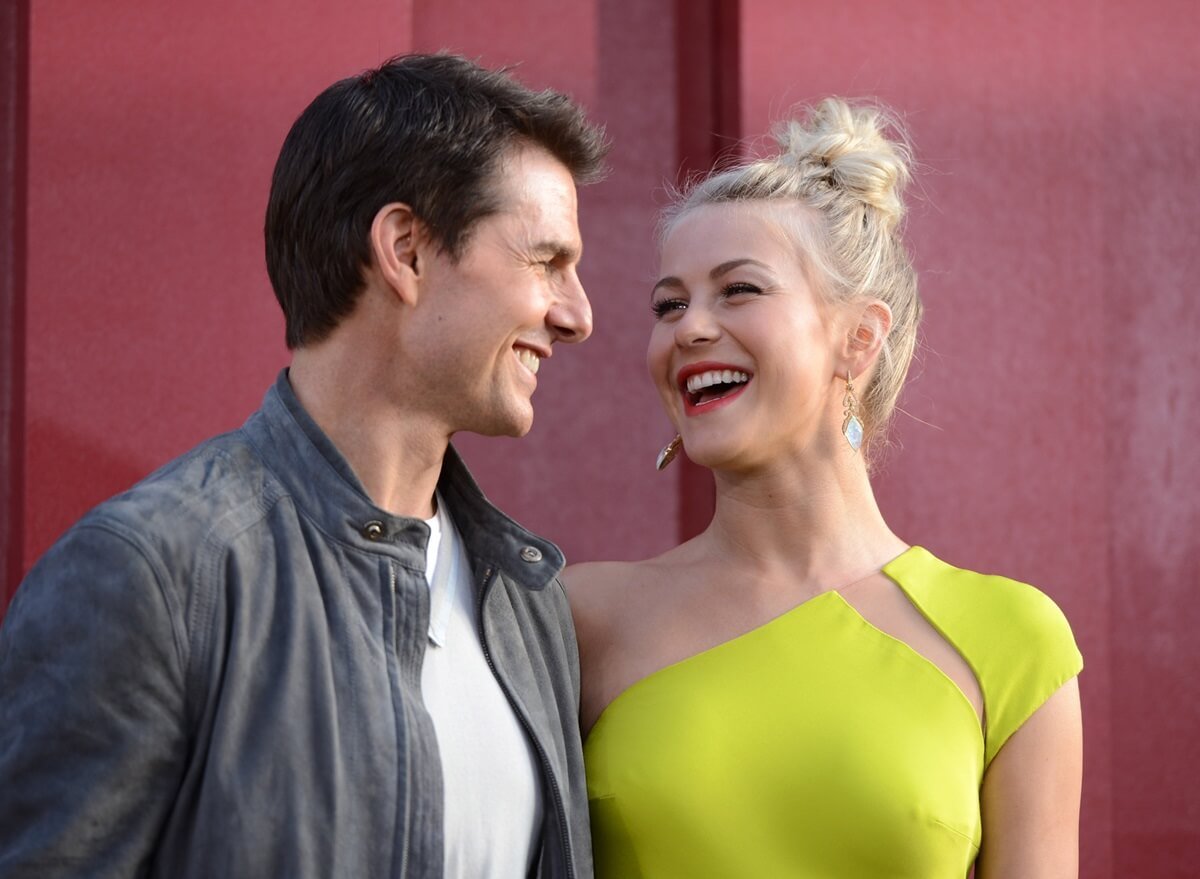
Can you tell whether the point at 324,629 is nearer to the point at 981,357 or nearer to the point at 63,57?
the point at 63,57

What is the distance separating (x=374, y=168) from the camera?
1745 mm

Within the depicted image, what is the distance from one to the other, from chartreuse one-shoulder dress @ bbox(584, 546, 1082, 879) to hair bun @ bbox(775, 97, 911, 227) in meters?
0.65

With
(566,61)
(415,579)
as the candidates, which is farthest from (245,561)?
(566,61)

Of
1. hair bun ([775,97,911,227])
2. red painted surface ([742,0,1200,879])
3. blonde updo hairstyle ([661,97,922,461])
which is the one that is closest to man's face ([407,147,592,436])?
blonde updo hairstyle ([661,97,922,461])

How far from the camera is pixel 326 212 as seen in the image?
1762 millimetres

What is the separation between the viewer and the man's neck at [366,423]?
1.72 m

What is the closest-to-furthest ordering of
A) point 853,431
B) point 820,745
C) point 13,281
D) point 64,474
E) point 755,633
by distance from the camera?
point 820,745 < point 755,633 < point 853,431 < point 64,474 < point 13,281

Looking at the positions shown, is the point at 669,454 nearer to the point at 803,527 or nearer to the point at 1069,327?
the point at 803,527

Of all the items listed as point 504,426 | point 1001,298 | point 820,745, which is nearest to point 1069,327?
point 1001,298

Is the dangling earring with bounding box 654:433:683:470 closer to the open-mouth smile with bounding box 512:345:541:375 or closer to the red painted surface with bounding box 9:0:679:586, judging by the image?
the open-mouth smile with bounding box 512:345:541:375

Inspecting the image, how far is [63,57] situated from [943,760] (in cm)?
196

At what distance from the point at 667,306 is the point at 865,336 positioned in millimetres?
317

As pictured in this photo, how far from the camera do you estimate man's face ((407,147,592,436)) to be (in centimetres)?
175

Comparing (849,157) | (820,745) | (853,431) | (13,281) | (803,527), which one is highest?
(849,157)
